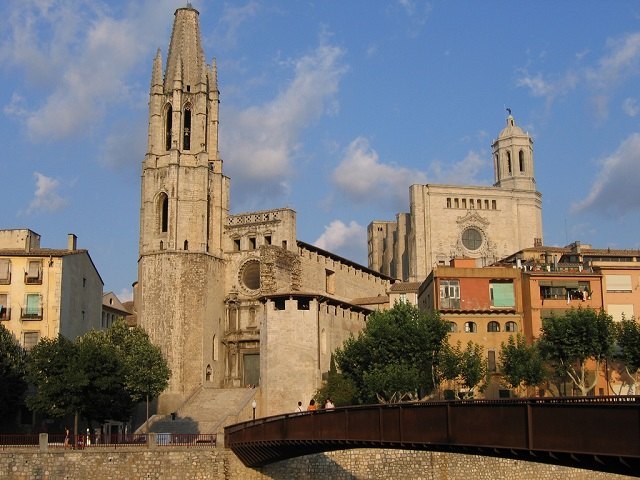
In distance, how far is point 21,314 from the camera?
6369cm

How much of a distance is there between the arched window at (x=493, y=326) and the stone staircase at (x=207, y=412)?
1870 cm

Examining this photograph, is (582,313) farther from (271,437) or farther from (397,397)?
(271,437)

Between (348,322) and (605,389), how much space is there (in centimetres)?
2381

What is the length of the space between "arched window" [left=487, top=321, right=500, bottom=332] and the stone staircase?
61.3 feet

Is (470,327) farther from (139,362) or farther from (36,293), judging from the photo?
(36,293)

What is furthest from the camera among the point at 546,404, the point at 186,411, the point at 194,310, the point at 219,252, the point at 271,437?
the point at 219,252

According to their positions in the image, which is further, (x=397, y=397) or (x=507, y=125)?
(x=507, y=125)

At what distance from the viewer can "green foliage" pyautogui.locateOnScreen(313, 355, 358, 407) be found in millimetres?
62338

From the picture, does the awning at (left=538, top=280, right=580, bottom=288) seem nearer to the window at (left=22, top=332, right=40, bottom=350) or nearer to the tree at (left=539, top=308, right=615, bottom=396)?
the tree at (left=539, top=308, right=615, bottom=396)

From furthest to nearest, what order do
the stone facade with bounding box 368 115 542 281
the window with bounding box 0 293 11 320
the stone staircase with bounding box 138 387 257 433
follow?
the stone facade with bounding box 368 115 542 281
the stone staircase with bounding box 138 387 257 433
the window with bounding box 0 293 11 320

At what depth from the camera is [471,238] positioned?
11388cm

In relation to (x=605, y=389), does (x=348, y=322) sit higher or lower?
higher

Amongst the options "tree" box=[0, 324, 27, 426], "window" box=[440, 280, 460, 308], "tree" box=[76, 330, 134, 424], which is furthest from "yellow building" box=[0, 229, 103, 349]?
"window" box=[440, 280, 460, 308]

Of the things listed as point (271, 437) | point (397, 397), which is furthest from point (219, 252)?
point (271, 437)
